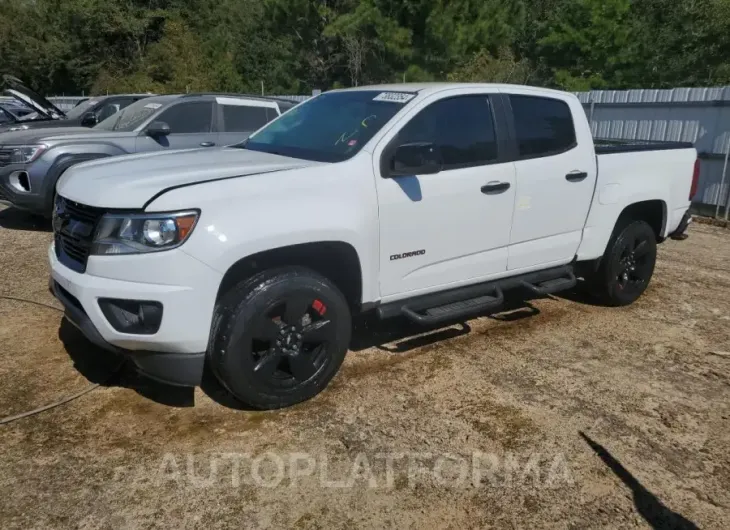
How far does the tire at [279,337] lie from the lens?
3.17 m

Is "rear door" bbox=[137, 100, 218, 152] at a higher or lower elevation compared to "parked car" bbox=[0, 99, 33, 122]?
higher

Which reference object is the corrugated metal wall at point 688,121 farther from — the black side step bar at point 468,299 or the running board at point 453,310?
the running board at point 453,310

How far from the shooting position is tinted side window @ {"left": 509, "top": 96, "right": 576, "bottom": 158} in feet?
14.5

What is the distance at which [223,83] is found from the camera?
117 ft

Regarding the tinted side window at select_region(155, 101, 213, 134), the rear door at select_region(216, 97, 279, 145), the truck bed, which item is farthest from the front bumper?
the rear door at select_region(216, 97, 279, 145)

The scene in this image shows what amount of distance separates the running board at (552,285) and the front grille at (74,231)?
2.95m

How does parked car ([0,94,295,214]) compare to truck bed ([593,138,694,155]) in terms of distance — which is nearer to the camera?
truck bed ([593,138,694,155])

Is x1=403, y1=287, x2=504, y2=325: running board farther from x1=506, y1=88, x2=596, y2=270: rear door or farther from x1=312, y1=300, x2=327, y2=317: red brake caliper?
x1=312, y1=300, x2=327, y2=317: red brake caliper

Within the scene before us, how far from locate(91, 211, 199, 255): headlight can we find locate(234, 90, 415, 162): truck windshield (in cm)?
103

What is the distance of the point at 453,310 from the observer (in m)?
A: 4.00

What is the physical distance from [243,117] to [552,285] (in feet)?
18.1

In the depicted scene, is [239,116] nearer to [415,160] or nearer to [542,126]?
[542,126]

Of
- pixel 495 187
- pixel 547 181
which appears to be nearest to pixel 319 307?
pixel 495 187

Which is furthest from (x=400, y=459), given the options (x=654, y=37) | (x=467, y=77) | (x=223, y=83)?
(x=223, y=83)
